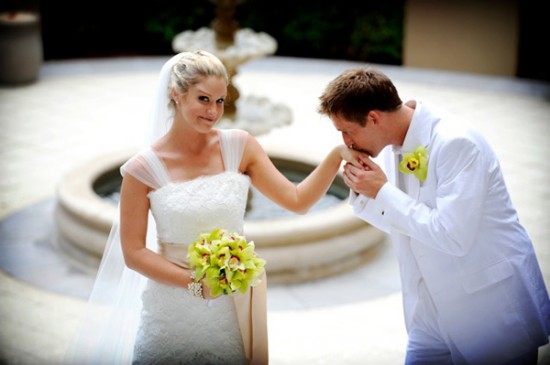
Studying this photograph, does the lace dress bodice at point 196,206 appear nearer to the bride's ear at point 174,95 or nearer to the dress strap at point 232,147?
the dress strap at point 232,147

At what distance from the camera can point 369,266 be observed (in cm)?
650

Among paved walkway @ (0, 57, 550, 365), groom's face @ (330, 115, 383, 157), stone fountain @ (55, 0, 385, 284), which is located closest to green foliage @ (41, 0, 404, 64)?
paved walkway @ (0, 57, 550, 365)

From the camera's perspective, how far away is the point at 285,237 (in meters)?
6.04

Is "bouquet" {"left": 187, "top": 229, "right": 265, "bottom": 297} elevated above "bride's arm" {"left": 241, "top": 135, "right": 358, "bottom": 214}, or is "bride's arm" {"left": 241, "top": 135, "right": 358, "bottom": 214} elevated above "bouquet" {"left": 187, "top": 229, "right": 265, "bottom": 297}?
"bride's arm" {"left": 241, "top": 135, "right": 358, "bottom": 214}

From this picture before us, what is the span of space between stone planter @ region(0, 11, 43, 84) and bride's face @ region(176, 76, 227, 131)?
1093 cm

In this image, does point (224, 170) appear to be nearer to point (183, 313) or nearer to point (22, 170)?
point (183, 313)

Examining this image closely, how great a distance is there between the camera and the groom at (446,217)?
292 centimetres

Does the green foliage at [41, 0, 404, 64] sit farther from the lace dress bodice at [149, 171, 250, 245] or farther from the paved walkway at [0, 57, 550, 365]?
the lace dress bodice at [149, 171, 250, 245]

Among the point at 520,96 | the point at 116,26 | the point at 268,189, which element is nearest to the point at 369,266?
the point at 268,189

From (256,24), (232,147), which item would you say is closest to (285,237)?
(232,147)

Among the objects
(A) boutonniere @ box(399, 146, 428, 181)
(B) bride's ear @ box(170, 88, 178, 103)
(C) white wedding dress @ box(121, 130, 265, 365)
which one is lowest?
(C) white wedding dress @ box(121, 130, 265, 365)

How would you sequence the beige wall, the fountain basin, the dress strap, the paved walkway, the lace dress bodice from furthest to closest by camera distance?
the beige wall → the fountain basin → the paved walkway → the dress strap → the lace dress bodice

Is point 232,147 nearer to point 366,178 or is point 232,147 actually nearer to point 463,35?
point 366,178

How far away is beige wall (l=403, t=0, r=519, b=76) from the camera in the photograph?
14.2 metres
